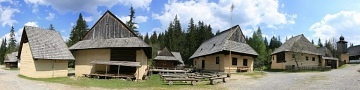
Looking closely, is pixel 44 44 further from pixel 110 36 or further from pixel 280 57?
pixel 280 57

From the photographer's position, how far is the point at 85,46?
3566 centimetres

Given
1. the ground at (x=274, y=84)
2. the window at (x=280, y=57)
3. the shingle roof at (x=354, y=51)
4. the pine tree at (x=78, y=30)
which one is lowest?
the ground at (x=274, y=84)

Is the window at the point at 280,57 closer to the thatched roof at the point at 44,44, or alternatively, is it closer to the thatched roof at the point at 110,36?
A: the thatched roof at the point at 110,36

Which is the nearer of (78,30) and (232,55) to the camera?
(232,55)

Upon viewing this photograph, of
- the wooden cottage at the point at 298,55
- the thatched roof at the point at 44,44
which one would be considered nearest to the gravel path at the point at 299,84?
the wooden cottage at the point at 298,55

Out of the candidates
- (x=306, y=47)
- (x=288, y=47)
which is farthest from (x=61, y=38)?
(x=306, y=47)

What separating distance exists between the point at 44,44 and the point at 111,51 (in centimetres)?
785

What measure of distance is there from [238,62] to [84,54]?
21.1 m

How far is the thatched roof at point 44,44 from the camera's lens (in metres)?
31.9

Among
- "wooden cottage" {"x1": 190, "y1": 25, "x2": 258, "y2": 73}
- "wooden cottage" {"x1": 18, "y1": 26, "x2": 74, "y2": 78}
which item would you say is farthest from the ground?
"wooden cottage" {"x1": 190, "y1": 25, "x2": 258, "y2": 73}

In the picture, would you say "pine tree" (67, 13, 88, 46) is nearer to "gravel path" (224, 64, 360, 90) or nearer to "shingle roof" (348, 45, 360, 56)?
"gravel path" (224, 64, 360, 90)

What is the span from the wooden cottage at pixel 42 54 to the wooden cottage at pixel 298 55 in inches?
1330

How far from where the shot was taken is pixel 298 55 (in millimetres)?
46719

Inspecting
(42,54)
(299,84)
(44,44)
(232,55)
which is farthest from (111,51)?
(299,84)
